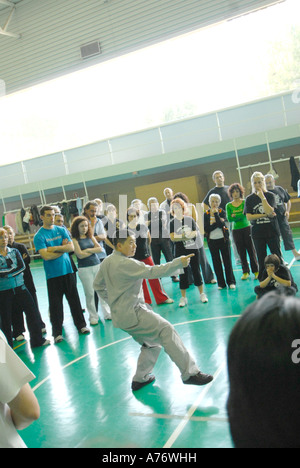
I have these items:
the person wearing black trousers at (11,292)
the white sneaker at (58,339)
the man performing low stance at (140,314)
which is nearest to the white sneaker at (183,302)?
the white sneaker at (58,339)

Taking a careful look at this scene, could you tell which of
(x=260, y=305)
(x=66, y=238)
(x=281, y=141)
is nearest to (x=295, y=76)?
(x=281, y=141)

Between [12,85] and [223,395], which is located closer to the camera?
[223,395]

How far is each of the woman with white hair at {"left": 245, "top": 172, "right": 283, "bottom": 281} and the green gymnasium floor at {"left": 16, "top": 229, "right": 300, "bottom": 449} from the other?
0.88 m

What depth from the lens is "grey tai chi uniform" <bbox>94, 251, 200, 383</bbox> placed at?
414 centimetres

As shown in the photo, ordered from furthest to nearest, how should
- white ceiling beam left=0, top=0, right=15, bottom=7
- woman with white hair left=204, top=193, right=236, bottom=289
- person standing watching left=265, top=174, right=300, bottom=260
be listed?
white ceiling beam left=0, top=0, right=15, bottom=7
person standing watching left=265, top=174, right=300, bottom=260
woman with white hair left=204, top=193, right=236, bottom=289

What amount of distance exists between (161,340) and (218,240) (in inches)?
147

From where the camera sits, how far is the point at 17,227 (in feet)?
60.2

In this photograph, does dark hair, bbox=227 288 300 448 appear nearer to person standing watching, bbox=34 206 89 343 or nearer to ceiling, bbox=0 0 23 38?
person standing watching, bbox=34 206 89 343

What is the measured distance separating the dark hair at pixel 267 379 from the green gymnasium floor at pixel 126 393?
1548 millimetres

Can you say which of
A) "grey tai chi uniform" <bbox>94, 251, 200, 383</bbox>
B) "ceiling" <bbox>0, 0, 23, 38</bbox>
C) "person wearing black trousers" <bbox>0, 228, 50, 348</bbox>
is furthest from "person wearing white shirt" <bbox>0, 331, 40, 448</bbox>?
"ceiling" <bbox>0, 0, 23, 38</bbox>

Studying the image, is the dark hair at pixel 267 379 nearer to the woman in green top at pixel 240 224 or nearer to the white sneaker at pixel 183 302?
the white sneaker at pixel 183 302

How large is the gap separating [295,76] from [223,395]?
18.3 m

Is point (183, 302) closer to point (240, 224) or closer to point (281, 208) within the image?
point (240, 224)

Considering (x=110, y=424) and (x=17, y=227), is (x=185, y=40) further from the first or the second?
(x=110, y=424)
